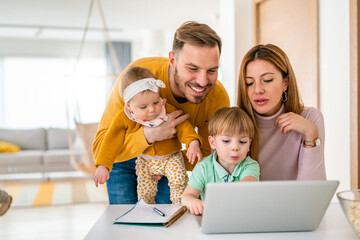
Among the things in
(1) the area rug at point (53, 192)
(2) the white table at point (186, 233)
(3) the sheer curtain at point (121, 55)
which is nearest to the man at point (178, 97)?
(2) the white table at point (186, 233)

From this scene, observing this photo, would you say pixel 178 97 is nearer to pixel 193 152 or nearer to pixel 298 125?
pixel 193 152

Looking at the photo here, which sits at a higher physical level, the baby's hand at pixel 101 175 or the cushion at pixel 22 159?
the baby's hand at pixel 101 175

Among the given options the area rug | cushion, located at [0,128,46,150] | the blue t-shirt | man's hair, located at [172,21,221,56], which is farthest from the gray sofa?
the blue t-shirt

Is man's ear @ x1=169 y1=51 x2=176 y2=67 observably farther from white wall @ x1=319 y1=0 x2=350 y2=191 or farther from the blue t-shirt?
white wall @ x1=319 y1=0 x2=350 y2=191

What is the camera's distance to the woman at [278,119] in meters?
1.44

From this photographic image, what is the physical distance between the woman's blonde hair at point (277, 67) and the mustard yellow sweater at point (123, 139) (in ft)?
0.77

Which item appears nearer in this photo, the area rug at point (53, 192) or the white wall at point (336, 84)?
the white wall at point (336, 84)

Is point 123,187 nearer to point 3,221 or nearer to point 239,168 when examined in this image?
point 239,168

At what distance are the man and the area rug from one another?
3.07 m

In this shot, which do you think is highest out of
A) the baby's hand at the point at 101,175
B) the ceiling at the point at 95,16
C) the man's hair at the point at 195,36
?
the ceiling at the point at 95,16

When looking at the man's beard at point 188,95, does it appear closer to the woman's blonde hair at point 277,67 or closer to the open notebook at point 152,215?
the woman's blonde hair at point 277,67

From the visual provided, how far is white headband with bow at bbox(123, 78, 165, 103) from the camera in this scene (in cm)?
150

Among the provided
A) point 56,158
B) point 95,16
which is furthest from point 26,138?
point 95,16

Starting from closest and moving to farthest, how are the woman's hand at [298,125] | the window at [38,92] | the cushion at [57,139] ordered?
the woman's hand at [298,125] < the cushion at [57,139] < the window at [38,92]
